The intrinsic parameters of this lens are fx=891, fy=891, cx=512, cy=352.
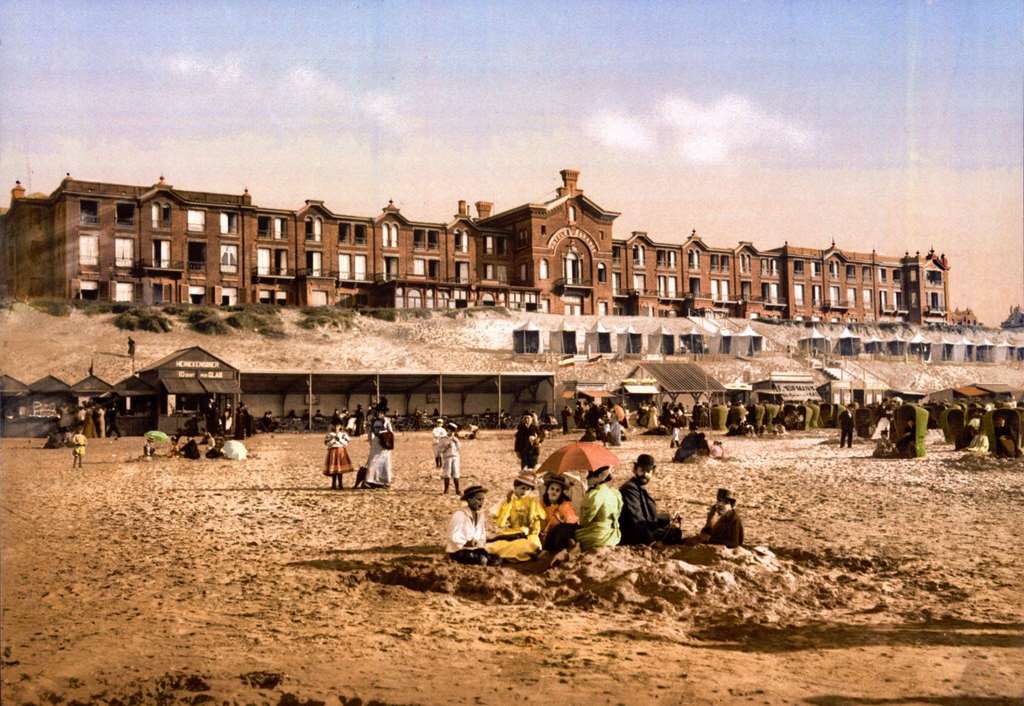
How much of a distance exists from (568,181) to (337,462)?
164 ft

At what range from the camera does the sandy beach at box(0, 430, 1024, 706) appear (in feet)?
19.2

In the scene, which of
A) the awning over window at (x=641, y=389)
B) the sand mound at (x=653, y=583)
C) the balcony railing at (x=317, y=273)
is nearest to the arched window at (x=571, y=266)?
the balcony railing at (x=317, y=273)

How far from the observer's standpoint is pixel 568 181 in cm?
6284

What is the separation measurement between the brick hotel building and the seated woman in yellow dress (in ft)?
122

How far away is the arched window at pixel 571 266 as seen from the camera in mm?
61250

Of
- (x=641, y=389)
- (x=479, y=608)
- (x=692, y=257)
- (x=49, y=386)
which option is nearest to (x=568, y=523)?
(x=479, y=608)

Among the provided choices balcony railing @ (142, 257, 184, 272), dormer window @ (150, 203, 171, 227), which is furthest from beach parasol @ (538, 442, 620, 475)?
dormer window @ (150, 203, 171, 227)

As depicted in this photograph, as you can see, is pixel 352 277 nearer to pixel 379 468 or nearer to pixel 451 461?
pixel 379 468

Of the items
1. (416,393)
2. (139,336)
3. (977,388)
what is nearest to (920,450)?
(977,388)

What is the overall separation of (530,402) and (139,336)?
795 inches

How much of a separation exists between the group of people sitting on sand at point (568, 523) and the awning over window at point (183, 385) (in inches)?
895

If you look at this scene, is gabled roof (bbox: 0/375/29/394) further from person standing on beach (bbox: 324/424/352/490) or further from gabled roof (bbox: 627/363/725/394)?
gabled roof (bbox: 627/363/725/394)

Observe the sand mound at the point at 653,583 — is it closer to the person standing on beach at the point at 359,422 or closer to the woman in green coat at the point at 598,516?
the woman in green coat at the point at 598,516

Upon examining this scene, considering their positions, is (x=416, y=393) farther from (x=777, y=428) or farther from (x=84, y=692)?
(x=84, y=692)
